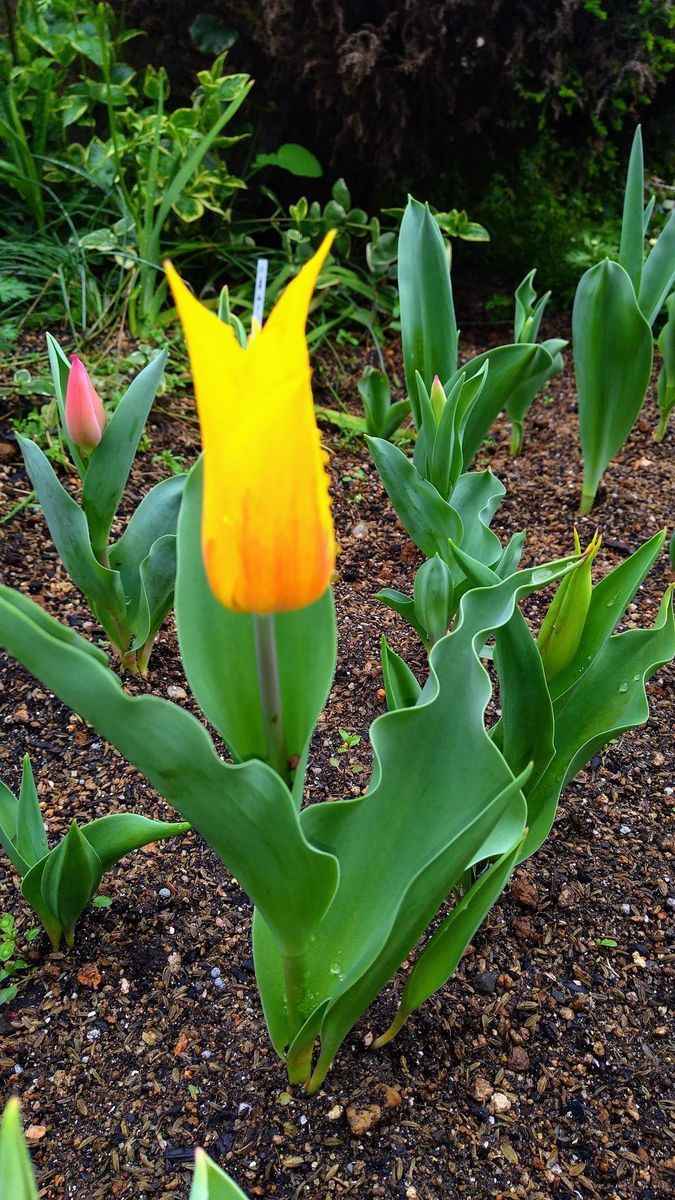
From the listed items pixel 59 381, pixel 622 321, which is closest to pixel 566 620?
pixel 59 381

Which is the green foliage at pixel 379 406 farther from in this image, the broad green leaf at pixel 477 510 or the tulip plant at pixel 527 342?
the broad green leaf at pixel 477 510

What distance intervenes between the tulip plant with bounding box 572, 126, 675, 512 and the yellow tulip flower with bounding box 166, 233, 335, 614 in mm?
1554

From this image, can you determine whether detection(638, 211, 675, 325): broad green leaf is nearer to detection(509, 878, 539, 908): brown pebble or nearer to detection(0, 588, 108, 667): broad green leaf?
detection(509, 878, 539, 908): brown pebble

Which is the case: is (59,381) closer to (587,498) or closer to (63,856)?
(63,856)

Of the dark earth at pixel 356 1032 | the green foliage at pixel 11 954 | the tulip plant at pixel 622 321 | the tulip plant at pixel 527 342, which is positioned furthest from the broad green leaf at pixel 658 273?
the green foliage at pixel 11 954

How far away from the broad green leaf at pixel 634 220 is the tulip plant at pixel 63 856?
1570mm

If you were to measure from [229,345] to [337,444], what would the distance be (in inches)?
83.3

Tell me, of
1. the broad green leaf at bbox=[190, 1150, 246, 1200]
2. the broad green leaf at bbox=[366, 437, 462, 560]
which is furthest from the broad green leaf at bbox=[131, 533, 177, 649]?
the broad green leaf at bbox=[190, 1150, 246, 1200]

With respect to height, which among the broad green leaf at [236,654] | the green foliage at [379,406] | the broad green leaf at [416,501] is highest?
the broad green leaf at [236,654]

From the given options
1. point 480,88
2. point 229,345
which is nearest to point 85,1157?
point 229,345

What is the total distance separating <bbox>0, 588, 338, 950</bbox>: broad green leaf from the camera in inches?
27.9

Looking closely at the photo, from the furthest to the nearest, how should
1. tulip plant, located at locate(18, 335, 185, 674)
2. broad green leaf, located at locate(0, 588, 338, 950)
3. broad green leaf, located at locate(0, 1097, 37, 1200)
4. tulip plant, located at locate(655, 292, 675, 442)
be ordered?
tulip plant, located at locate(655, 292, 675, 442) < tulip plant, located at locate(18, 335, 185, 674) < broad green leaf, located at locate(0, 588, 338, 950) < broad green leaf, located at locate(0, 1097, 37, 1200)

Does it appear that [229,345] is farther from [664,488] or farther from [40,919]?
[664,488]

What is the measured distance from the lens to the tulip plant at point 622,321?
1985 millimetres
